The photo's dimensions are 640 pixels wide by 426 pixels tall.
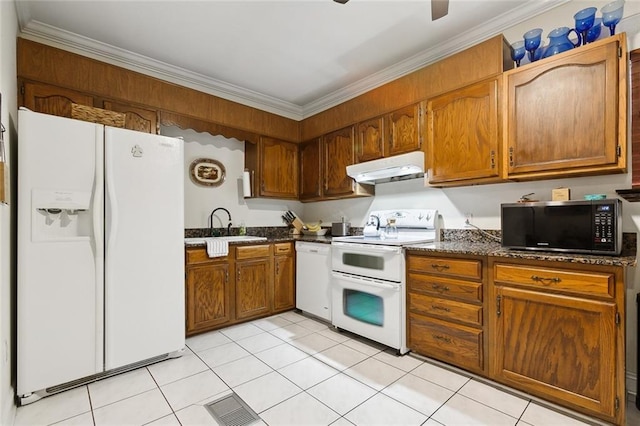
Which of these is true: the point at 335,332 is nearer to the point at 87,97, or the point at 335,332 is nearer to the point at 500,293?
the point at 500,293

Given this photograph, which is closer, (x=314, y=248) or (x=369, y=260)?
(x=369, y=260)

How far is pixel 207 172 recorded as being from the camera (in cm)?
358

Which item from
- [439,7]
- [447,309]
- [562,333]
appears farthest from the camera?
[447,309]

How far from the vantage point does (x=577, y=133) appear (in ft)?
6.28

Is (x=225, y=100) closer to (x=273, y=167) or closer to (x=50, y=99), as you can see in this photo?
(x=273, y=167)

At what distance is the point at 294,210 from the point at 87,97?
8.66ft

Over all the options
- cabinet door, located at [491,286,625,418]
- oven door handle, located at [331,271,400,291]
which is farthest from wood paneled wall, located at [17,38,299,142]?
cabinet door, located at [491,286,625,418]

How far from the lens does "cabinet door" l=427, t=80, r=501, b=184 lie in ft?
7.59

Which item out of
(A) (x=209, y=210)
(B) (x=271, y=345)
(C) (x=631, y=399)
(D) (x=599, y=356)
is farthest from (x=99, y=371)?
(C) (x=631, y=399)

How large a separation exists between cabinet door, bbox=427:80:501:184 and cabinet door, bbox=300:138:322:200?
5.07 ft

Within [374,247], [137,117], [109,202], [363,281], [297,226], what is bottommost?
[363,281]

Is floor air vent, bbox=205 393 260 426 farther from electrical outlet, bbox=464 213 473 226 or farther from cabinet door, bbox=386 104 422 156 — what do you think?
cabinet door, bbox=386 104 422 156

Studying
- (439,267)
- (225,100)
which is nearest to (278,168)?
(225,100)

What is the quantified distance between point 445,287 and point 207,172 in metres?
2.84
